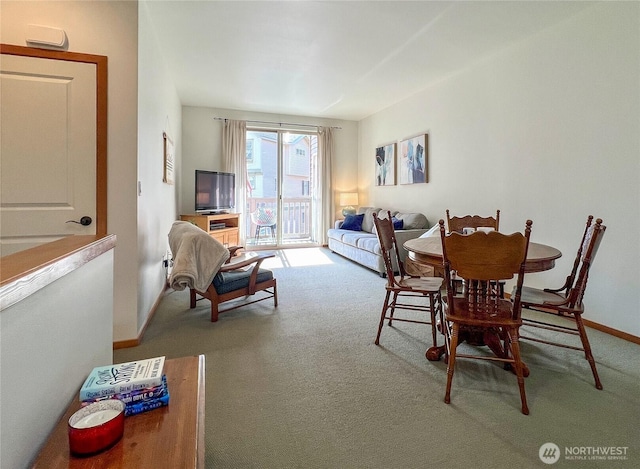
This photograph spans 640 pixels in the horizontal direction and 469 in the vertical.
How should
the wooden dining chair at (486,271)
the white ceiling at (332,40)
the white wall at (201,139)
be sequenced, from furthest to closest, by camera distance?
→ 1. the white wall at (201,139)
2. the white ceiling at (332,40)
3. the wooden dining chair at (486,271)

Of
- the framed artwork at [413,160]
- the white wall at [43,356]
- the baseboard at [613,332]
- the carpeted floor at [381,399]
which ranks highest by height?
the framed artwork at [413,160]

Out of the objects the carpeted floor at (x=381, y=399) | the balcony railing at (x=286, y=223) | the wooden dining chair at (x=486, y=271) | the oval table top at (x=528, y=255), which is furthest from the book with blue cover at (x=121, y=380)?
the balcony railing at (x=286, y=223)

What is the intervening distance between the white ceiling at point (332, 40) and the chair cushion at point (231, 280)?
2.34 metres

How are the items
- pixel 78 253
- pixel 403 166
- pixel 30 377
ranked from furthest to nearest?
pixel 403 166 → pixel 78 253 → pixel 30 377

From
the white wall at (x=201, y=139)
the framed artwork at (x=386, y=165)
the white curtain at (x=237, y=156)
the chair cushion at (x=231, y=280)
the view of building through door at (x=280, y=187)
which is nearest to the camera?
the chair cushion at (x=231, y=280)

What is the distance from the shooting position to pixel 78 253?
958mm

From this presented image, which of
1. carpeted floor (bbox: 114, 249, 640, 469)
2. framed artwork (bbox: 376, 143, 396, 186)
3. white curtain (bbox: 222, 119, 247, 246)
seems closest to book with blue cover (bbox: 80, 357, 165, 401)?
carpeted floor (bbox: 114, 249, 640, 469)

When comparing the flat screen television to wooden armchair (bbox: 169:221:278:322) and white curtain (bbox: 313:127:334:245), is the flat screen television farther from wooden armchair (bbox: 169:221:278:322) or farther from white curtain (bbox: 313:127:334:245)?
wooden armchair (bbox: 169:221:278:322)

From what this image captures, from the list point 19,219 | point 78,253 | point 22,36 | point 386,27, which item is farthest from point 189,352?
point 386,27

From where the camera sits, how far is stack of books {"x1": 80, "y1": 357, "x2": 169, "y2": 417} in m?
0.92

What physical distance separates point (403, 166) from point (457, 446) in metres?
4.72

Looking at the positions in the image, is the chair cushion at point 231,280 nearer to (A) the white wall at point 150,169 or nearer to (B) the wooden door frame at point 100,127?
(A) the white wall at point 150,169

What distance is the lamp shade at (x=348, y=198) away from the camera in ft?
22.9

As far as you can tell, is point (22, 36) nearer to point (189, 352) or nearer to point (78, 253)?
point (78, 253)
